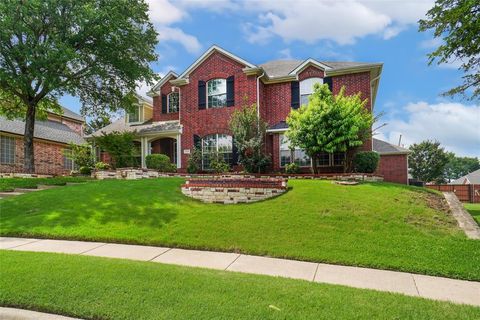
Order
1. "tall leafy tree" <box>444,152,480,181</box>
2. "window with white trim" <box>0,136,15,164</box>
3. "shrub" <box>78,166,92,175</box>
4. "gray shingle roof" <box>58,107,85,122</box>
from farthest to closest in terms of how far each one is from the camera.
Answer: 1. "tall leafy tree" <box>444,152,480,181</box>
2. "gray shingle roof" <box>58,107,85,122</box>
3. "window with white trim" <box>0,136,15,164</box>
4. "shrub" <box>78,166,92,175</box>

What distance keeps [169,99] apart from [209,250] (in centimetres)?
1679

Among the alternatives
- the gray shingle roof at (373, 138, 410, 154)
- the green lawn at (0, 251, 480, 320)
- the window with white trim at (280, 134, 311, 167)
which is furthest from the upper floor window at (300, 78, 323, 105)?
the green lawn at (0, 251, 480, 320)

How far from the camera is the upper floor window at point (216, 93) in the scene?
60.4 feet

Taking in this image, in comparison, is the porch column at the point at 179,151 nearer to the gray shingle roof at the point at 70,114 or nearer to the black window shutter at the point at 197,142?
the black window shutter at the point at 197,142

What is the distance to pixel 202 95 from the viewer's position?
18.9 m

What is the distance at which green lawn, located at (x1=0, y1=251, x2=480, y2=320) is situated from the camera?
11.5 ft

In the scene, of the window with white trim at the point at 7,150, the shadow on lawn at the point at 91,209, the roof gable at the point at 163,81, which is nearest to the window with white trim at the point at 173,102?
the roof gable at the point at 163,81

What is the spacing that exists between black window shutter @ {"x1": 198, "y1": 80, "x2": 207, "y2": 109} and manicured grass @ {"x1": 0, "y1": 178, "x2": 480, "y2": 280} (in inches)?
357

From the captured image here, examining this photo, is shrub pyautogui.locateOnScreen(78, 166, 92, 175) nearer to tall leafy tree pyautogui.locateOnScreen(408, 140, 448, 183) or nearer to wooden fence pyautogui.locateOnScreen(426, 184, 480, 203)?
wooden fence pyautogui.locateOnScreen(426, 184, 480, 203)

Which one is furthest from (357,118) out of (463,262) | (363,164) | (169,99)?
(169,99)

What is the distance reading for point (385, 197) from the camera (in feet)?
31.0

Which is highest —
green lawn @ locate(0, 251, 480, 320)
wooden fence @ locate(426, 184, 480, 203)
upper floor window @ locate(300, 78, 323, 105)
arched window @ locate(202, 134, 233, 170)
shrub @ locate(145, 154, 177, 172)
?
upper floor window @ locate(300, 78, 323, 105)

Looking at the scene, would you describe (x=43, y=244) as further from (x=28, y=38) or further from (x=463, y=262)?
(x=28, y=38)

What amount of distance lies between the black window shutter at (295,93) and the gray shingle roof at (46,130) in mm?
18911
